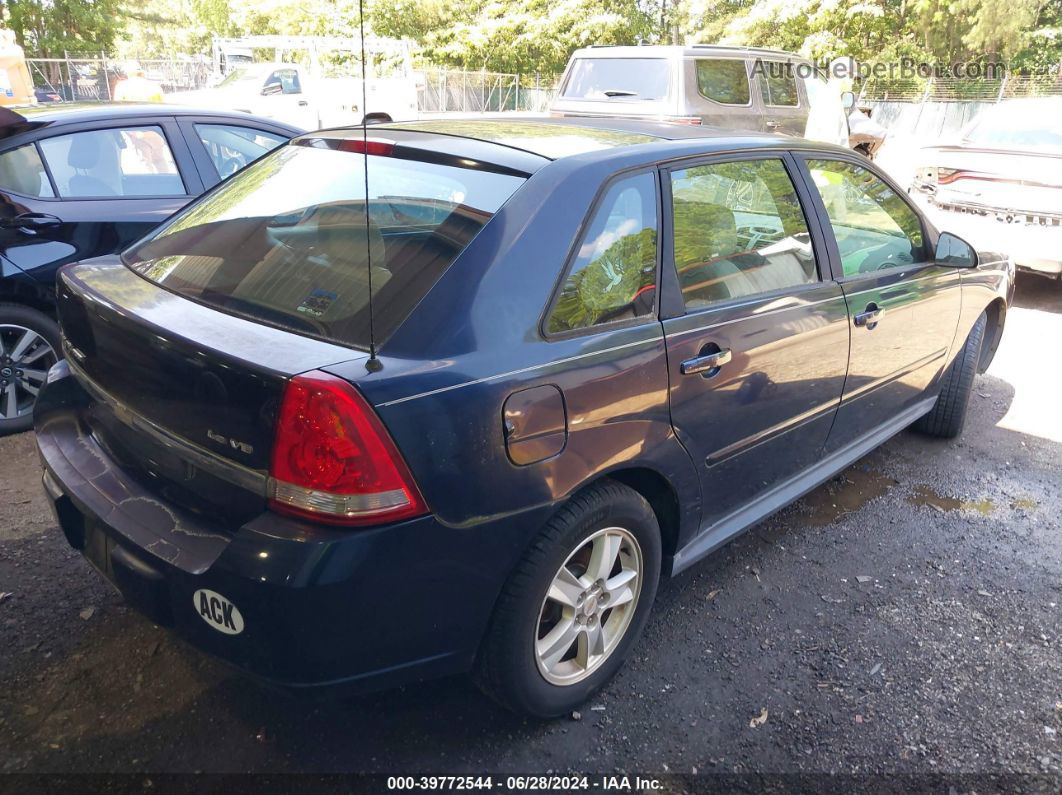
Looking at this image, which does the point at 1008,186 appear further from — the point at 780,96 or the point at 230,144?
the point at 230,144

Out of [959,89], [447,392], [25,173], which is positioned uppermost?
[959,89]

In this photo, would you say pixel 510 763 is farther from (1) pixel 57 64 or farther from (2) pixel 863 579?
(1) pixel 57 64

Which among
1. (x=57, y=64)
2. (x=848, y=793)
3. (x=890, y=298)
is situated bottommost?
(x=848, y=793)

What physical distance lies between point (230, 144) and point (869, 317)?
3677 millimetres

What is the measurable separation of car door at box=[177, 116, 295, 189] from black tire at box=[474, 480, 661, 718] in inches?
125

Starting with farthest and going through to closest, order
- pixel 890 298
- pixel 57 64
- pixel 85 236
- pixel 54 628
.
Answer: pixel 57 64
pixel 85 236
pixel 890 298
pixel 54 628

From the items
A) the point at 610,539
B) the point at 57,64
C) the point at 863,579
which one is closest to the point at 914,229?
the point at 863,579

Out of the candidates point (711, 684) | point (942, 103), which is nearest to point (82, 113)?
point (711, 684)

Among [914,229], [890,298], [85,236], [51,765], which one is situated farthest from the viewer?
[85,236]

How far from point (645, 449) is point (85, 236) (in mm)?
3233

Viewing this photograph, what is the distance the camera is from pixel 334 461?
1.86 metres

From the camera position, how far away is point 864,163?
364 centimetres

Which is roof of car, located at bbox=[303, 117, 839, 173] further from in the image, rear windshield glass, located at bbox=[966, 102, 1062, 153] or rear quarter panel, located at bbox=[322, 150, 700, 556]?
rear windshield glass, located at bbox=[966, 102, 1062, 153]

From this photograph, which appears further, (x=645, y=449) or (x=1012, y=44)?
(x=1012, y=44)
